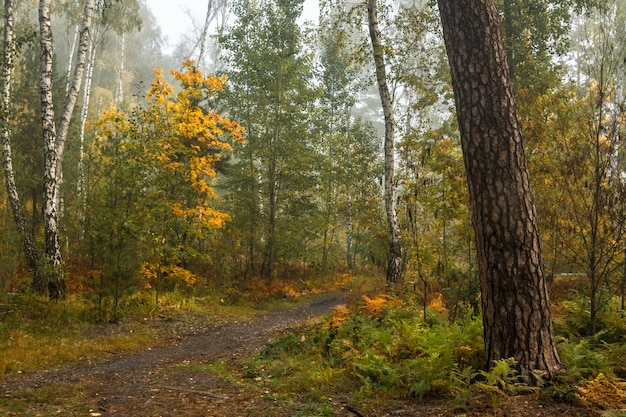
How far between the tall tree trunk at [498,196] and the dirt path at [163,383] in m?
2.51

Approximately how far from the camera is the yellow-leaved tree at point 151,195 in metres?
9.26

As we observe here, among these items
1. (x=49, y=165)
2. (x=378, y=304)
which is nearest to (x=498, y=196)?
(x=378, y=304)

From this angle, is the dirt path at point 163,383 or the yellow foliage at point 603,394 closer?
the yellow foliage at point 603,394

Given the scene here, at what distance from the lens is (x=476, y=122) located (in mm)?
4164

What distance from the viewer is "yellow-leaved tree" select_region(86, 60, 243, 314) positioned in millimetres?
9258

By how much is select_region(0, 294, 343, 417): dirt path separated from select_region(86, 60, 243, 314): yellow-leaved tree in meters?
2.45

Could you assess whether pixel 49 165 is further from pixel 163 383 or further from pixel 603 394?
pixel 603 394

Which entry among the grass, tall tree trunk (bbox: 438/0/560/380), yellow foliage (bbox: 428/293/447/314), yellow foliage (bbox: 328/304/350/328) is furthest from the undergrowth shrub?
the grass

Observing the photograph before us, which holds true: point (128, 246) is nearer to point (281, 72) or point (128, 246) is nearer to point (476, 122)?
point (476, 122)

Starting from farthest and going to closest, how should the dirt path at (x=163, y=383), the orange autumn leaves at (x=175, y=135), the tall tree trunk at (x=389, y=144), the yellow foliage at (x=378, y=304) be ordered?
the tall tree trunk at (x=389, y=144) → the orange autumn leaves at (x=175, y=135) → the yellow foliage at (x=378, y=304) → the dirt path at (x=163, y=383)

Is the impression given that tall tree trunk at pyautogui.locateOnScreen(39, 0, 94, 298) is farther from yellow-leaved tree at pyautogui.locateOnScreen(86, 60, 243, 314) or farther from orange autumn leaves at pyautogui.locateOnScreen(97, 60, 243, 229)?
orange autumn leaves at pyautogui.locateOnScreen(97, 60, 243, 229)

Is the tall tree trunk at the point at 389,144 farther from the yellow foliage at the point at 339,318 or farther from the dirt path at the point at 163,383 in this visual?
the dirt path at the point at 163,383

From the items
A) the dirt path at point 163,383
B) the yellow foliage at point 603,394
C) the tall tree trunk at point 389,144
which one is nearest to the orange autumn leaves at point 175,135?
the dirt path at point 163,383

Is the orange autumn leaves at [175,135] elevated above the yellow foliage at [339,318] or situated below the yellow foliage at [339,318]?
above
